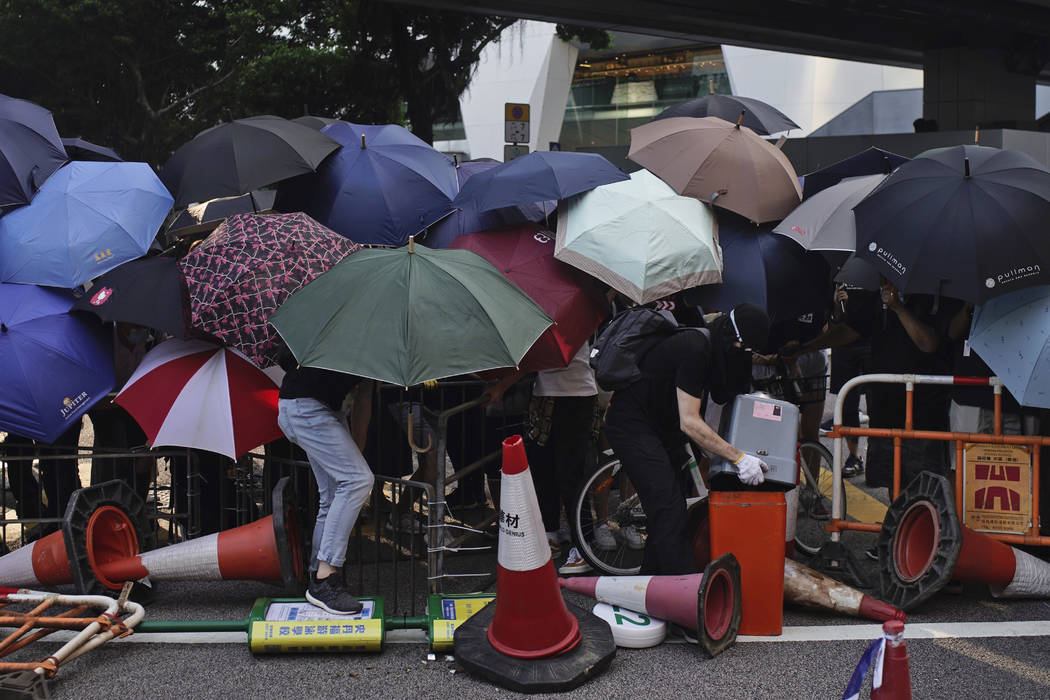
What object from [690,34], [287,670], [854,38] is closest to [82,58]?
[690,34]

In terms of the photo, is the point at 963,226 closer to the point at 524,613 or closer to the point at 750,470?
the point at 750,470

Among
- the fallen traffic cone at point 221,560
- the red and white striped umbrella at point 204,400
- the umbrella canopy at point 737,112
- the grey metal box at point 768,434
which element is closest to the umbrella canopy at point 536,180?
the red and white striped umbrella at point 204,400

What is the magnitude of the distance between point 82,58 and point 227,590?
18898mm

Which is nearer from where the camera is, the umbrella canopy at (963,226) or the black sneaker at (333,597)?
the black sneaker at (333,597)

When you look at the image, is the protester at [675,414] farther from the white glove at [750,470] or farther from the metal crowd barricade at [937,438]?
the metal crowd barricade at [937,438]

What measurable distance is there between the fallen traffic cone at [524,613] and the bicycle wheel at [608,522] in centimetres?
137

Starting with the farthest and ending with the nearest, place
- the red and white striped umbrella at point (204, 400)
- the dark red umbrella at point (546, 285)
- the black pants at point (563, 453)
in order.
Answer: the black pants at point (563, 453)
the dark red umbrella at point (546, 285)
the red and white striped umbrella at point (204, 400)

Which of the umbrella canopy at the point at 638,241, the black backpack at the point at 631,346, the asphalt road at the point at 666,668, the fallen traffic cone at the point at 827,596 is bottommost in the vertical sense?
the asphalt road at the point at 666,668

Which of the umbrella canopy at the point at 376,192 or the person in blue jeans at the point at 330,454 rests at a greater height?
the umbrella canopy at the point at 376,192

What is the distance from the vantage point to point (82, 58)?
21531mm

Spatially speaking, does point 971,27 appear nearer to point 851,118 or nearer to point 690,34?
point 690,34

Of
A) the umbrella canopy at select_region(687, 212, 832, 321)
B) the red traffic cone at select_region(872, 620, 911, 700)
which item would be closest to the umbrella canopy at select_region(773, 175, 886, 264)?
the umbrella canopy at select_region(687, 212, 832, 321)

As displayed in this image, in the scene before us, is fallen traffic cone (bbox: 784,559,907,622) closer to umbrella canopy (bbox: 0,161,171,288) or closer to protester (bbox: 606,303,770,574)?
protester (bbox: 606,303,770,574)

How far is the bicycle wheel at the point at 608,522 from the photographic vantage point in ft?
20.2
